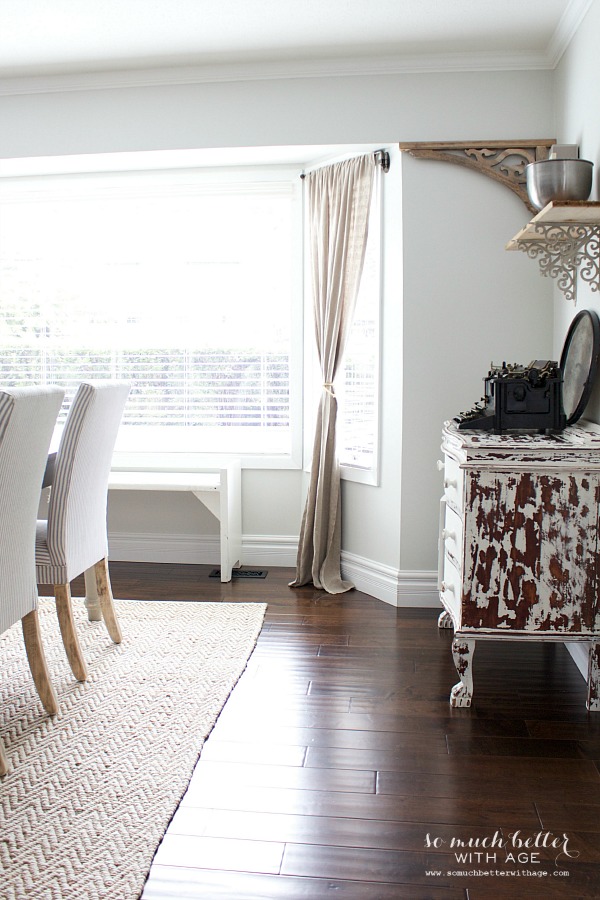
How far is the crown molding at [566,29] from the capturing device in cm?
300

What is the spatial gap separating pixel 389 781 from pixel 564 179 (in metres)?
2.14

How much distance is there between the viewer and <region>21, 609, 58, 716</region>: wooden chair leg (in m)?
2.44

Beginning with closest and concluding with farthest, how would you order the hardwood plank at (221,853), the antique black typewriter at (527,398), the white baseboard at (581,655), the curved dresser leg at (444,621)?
the hardwood plank at (221,853) → the antique black typewriter at (527,398) → the white baseboard at (581,655) → the curved dresser leg at (444,621)

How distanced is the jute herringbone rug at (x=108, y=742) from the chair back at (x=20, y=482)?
0.42m

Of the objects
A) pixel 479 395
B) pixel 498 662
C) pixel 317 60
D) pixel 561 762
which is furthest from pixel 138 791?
pixel 317 60

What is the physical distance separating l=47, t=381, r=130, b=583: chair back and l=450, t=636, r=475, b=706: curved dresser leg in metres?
1.39

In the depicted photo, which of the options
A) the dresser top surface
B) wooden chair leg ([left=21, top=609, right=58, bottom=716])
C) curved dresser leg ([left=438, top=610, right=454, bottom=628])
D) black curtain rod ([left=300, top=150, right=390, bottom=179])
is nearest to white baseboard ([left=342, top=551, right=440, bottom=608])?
curved dresser leg ([left=438, top=610, right=454, bottom=628])

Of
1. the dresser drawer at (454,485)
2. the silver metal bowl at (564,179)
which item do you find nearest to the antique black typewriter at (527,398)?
the dresser drawer at (454,485)

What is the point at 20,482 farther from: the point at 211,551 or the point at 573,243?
the point at 211,551

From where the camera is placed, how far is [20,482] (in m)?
2.29

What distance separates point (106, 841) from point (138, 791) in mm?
218

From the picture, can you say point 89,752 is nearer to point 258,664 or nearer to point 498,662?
point 258,664

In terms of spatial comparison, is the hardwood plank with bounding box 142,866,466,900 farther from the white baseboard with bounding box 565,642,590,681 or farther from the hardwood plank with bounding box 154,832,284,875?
the white baseboard with bounding box 565,642,590,681

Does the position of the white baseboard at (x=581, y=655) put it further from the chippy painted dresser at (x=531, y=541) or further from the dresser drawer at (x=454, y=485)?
the dresser drawer at (x=454, y=485)
